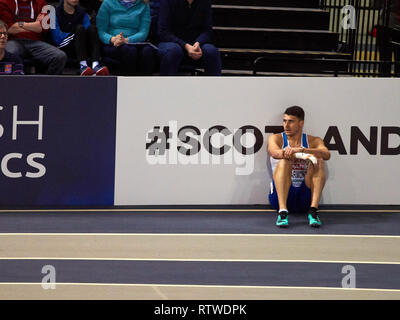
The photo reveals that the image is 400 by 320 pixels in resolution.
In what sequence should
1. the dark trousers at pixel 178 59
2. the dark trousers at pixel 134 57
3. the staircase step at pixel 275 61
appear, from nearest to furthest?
the dark trousers at pixel 178 59 < the dark trousers at pixel 134 57 < the staircase step at pixel 275 61

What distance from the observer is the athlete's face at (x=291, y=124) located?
8094 mm

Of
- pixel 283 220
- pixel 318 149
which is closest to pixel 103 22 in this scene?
pixel 318 149

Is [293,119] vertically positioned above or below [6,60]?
below

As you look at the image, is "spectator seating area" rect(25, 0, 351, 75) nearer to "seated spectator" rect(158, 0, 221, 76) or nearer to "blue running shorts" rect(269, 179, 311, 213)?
"seated spectator" rect(158, 0, 221, 76)

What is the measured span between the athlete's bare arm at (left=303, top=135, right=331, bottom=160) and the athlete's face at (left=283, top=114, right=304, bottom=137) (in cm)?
22

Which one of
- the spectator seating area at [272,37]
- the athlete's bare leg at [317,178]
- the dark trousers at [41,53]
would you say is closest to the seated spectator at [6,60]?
the dark trousers at [41,53]

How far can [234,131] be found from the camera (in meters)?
8.31

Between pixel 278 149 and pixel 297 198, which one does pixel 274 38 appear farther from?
pixel 297 198

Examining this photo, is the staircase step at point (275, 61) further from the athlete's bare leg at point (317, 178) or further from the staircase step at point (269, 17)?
the athlete's bare leg at point (317, 178)

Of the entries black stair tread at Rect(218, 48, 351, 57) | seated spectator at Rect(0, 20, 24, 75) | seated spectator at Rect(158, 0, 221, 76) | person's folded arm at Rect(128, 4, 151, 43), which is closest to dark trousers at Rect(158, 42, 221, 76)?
seated spectator at Rect(158, 0, 221, 76)

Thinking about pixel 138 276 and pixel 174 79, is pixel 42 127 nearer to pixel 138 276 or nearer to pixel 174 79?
pixel 174 79

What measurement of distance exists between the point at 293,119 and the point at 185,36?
7.41 feet

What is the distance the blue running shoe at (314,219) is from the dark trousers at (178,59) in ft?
8.07

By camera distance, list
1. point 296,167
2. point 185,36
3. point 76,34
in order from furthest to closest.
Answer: point 185,36
point 76,34
point 296,167
